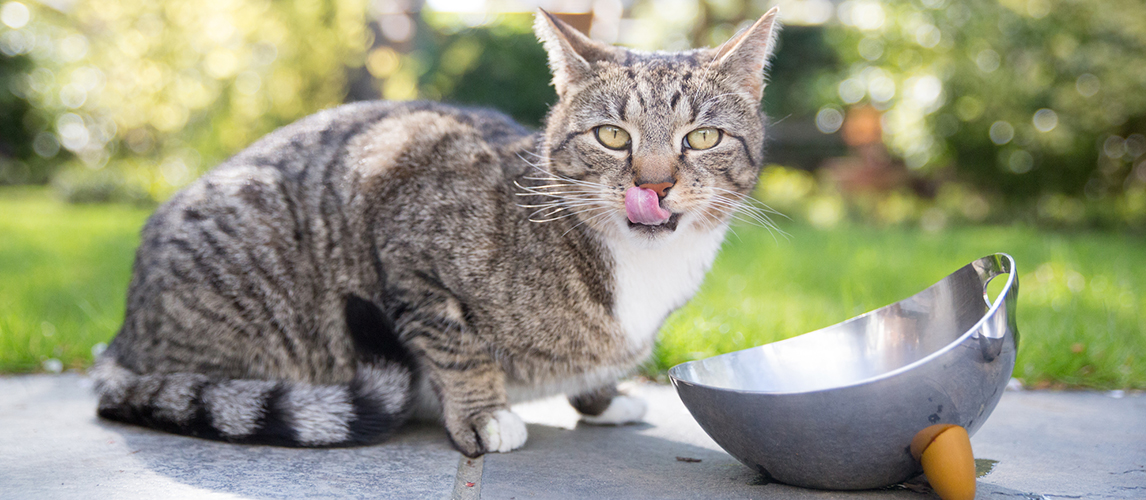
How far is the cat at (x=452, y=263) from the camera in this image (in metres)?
1.97


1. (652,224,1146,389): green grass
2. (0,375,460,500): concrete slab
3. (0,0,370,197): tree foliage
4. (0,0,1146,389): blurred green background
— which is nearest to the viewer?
(0,375,460,500): concrete slab

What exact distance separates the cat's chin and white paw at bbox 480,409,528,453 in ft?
1.95

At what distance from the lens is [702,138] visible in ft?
6.59

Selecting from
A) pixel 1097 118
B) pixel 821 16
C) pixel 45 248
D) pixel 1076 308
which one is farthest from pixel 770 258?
pixel 821 16

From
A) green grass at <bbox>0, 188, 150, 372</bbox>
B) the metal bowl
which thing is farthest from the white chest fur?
green grass at <bbox>0, 188, 150, 372</bbox>

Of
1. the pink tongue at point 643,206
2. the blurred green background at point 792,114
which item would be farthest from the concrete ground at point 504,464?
the blurred green background at point 792,114

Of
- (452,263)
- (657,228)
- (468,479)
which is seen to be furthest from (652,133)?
(468,479)

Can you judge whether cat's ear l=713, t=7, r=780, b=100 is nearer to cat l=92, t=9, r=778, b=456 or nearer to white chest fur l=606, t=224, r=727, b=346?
cat l=92, t=9, r=778, b=456

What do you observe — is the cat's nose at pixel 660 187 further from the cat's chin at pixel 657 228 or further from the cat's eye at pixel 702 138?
the cat's eye at pixel 702 138

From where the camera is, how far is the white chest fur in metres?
2.06

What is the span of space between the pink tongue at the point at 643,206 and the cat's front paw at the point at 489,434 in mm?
630

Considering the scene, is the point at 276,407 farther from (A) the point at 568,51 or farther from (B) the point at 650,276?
(A) the point at 568,51

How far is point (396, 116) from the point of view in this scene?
241 centimetres

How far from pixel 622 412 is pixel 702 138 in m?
0.85
